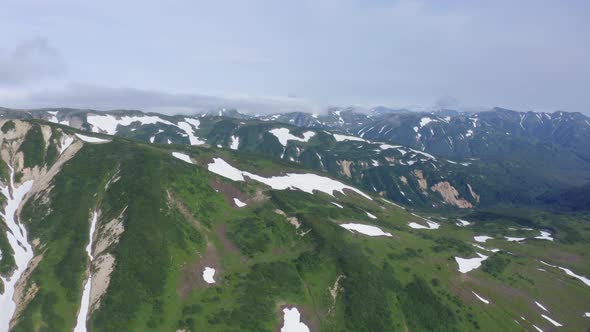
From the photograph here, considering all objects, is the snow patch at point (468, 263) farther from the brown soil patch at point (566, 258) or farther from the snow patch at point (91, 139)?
the snow patch at point (91, 139)

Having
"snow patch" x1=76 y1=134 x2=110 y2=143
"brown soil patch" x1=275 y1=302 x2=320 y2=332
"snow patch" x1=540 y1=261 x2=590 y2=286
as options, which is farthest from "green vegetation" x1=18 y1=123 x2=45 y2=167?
"snow patch" x1=540 y1=261 x2=590 y2=286

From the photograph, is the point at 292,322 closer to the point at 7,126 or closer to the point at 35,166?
the point at 35,166

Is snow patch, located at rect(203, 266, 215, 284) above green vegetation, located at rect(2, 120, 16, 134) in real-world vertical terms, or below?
below

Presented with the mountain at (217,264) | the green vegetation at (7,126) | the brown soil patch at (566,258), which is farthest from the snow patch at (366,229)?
the green vegetation at (7,126)

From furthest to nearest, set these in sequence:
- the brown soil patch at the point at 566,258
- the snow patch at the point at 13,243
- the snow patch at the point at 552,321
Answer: the brown soil patch at the point at 566,258 → the snow patch at the point at 552,321 → the snow patch at the point at 13,243

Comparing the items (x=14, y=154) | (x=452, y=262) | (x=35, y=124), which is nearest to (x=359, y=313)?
(x=452, y=262)

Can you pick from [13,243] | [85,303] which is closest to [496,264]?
[85,303]

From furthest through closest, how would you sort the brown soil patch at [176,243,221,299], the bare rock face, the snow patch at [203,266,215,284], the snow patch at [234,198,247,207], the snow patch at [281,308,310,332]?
the snow patch at [234,198,247,207], the bare rock face, the snow patch at [203,266,215,284], the brown soil patch at [176,243,221,299], the snow patch at [281,308,310,332]

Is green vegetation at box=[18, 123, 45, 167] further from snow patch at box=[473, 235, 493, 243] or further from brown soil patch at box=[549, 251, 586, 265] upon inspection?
brown soil patch at box=[549, 251, 586, 265]

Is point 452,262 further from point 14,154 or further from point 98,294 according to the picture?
point 14,154

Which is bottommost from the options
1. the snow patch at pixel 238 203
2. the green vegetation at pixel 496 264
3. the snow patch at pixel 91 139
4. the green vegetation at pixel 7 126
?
the green vegetation at pixel 496 264
